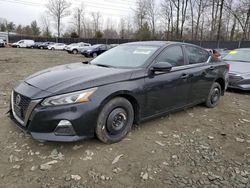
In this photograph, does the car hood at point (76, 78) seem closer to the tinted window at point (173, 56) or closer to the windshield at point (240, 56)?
the tinted window at point (173, 56)

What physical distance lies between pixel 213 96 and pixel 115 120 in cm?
287

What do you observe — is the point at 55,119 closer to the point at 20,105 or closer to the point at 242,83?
the point at 20,105

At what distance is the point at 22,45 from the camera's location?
37406 mm

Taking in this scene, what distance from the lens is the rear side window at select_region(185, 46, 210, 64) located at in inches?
167

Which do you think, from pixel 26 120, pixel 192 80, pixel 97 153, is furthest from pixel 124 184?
pixel 192 80

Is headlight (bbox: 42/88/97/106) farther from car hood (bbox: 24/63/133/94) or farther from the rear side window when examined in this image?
the rear side window

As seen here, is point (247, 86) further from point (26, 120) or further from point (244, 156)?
point (26, 120)

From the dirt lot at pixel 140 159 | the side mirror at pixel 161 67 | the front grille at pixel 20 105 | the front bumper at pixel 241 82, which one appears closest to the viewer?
the dirt lot at pixel 140 159

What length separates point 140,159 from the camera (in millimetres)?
2805

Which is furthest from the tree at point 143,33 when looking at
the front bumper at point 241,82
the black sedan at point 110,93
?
the black sedan at point 110,93

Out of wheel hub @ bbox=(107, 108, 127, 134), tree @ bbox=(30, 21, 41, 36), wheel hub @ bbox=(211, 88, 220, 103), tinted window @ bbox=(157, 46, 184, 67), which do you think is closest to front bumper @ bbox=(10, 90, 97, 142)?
wheel hub @ bbox=(107, 108, 127, 134)

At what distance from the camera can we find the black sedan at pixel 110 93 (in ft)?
8.66

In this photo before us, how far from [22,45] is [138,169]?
40219 mm

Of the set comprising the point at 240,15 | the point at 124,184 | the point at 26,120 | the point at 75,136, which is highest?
the point at 240,15
